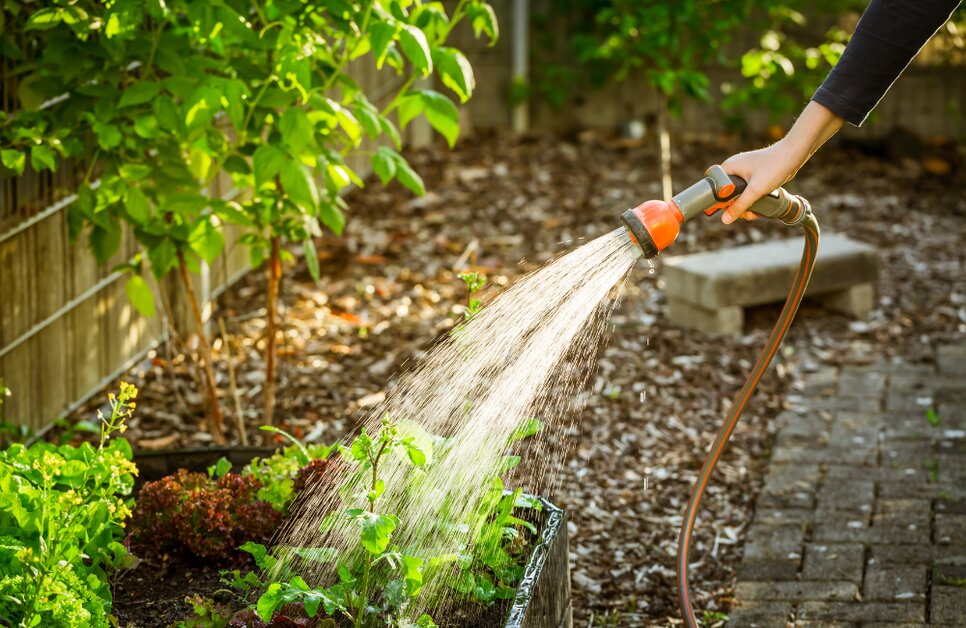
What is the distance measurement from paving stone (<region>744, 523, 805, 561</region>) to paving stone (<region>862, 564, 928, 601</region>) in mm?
232

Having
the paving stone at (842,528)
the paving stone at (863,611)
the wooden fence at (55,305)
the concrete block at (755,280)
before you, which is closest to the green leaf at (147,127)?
the wooden fence at (55,305)

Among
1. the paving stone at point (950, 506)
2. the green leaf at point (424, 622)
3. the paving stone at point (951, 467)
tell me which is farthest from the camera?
the paving stone at point (951, 467)

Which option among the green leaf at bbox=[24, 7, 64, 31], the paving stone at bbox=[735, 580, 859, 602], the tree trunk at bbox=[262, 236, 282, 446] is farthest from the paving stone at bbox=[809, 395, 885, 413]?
the green leaf at bbox=[24, 7, 64, 31]

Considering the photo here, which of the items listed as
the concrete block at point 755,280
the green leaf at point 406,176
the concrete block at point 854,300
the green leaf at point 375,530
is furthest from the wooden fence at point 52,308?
the concrete block at point 854,300

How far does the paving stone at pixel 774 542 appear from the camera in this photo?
3.53 metres

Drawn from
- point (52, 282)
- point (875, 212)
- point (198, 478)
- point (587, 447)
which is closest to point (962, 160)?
point (875, 212)

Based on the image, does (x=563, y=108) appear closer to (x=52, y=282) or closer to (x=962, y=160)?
(x=962, y=160)

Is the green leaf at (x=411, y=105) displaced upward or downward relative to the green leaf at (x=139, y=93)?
downward

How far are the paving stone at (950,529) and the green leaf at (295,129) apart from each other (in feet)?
7.21

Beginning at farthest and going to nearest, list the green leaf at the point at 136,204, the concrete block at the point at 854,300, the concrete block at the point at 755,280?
the concrete block at the point at 854,300
the concrete block at the point at 755,280
the green leaf at the point at 136,204

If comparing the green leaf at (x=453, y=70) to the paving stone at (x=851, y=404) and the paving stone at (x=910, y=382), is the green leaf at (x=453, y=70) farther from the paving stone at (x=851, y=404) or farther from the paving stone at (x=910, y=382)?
the paving stone at (x=910, y=382)

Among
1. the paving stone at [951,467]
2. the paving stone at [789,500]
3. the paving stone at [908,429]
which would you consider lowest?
the paving stone at [908,429]

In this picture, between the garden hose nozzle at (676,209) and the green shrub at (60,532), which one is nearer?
the green shrub at (60,532)

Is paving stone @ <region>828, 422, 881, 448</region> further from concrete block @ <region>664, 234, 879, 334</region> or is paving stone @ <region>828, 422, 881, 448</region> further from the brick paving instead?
concrete block @ <region>664, 234, 879, 334</region>
